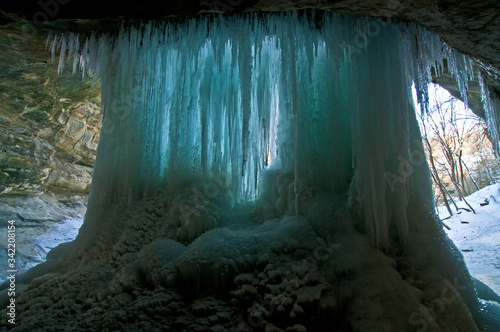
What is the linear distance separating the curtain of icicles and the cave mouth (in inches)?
0.8

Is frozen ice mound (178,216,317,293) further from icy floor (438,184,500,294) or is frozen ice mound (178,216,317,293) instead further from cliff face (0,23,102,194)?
cliff face (0,23,102,194)

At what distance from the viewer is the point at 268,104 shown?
4.26 meters

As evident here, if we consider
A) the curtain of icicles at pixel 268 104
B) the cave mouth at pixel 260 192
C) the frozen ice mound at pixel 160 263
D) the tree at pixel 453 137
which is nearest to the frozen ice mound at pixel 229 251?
the cave mouth at pixel 260 192

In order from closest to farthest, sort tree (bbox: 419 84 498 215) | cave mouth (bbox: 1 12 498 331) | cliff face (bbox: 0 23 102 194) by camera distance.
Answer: cave mouth (bbox: 1 12 498 331) → cliff face (bbox: 0 23 102 194) → tree (bbox: 419 84 498 215)

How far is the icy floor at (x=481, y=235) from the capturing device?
634 cm

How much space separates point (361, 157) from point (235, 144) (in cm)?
169

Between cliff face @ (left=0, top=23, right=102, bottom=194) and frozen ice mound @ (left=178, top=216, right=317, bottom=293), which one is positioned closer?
frozen ice mound @ (left=178, top=216, right=317, bottom=293)

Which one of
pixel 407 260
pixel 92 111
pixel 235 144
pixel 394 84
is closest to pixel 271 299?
pixel 407 260

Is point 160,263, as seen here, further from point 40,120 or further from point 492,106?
point 40,120

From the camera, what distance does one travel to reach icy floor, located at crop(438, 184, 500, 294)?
6.34 metres

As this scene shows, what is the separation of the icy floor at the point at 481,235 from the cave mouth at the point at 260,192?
287 cm

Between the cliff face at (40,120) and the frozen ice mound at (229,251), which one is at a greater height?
the cliff face at (40,120)

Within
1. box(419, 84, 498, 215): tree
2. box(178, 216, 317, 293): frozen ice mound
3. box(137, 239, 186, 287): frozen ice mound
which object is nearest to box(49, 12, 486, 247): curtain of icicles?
box(178, 216, 317, 293): frozen ice mound

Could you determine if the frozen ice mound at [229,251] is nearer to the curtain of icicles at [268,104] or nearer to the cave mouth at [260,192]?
the cave mouth at [260,192]
